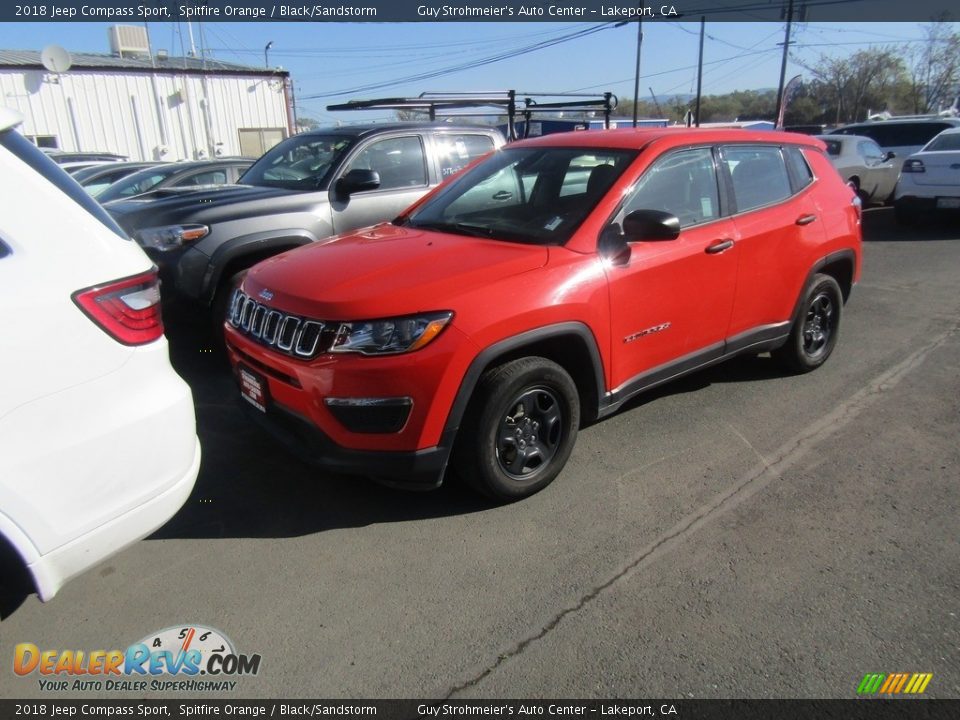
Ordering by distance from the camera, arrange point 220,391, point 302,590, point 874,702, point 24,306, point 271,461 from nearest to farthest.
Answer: point 24,306, point 874,702, point 302,590, point 271,461, point 220,391

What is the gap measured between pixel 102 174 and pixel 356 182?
7.03 m

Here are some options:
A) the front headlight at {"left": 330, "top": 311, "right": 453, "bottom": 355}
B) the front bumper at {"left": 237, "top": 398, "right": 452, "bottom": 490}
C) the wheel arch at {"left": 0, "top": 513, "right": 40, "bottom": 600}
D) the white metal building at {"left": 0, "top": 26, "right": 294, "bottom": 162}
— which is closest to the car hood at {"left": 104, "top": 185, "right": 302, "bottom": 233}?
the front bumper at {"left": 237, "top": 398, "right": 452, "bottom": 490}

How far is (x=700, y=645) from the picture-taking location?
97.3 inches

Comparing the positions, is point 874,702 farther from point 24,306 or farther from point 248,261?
point 248,261

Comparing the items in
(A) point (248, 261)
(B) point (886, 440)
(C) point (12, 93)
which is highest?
(C) point (12, 93)

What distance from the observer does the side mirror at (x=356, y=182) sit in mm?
5492

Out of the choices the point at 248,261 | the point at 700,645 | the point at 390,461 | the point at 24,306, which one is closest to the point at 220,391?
the point at 248,261

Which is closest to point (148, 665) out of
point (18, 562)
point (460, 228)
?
point (18, 562)

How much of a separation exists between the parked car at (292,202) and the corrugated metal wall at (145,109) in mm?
24051

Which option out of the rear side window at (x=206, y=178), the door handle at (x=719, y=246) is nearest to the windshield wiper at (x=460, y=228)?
the door handle at (x=719, y=246)

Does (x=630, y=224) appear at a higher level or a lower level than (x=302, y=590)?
higher

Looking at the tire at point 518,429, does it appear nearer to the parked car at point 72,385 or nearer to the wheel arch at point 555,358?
the wheel arch at point 555,358

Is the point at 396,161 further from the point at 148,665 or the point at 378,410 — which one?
the point at 148,665
